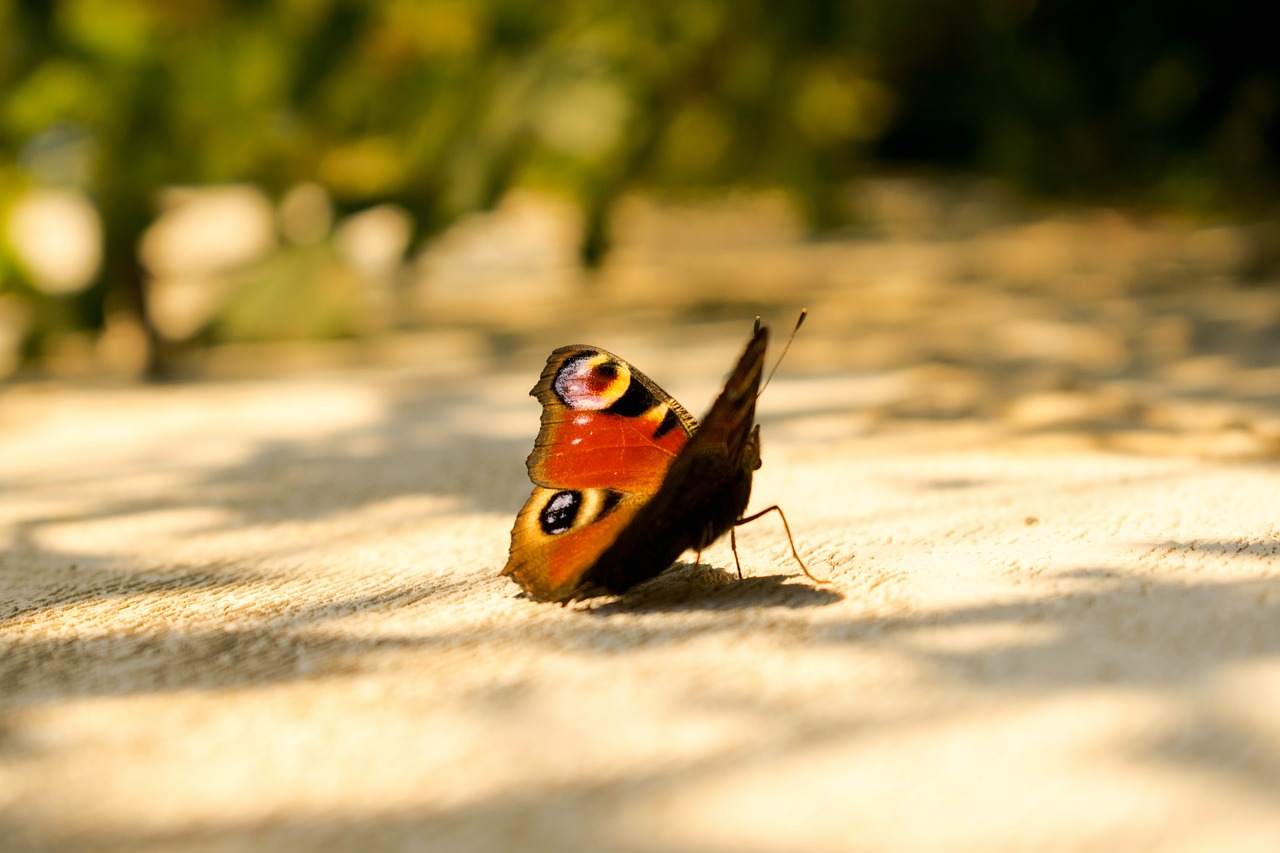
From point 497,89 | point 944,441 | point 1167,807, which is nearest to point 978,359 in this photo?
point 944,441

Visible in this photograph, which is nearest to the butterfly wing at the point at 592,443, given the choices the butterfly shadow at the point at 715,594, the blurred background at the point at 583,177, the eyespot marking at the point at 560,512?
the eyespot marking at the point at 560,512

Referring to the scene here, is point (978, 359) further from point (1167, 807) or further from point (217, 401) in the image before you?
point (1167, 807)

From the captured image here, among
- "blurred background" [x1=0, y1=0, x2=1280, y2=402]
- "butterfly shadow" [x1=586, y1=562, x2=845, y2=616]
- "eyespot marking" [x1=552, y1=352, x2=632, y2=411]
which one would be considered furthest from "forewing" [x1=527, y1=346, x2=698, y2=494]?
Result: "blurred background" [x1=0, y1=0, x2=1280, y2=402]

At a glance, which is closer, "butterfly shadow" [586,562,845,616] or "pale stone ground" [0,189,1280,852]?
"pale stone ground" [0,189,1280,852]

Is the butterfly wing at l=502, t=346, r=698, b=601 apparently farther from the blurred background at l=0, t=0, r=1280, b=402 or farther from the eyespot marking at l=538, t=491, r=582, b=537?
the blurred background at l=0, t=0, r=1280, b=402

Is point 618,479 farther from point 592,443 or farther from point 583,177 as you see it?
point 583,177

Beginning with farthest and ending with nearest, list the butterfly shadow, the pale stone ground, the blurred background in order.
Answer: the blurred background < the butterfly shadow < the pale stone ground
